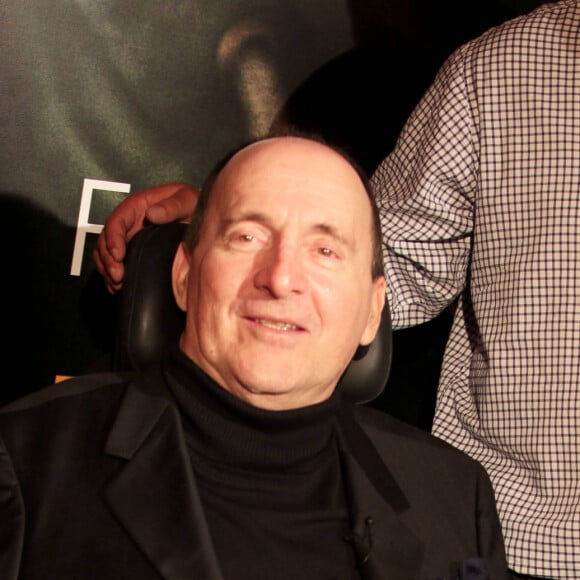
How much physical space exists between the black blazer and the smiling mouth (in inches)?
7.7

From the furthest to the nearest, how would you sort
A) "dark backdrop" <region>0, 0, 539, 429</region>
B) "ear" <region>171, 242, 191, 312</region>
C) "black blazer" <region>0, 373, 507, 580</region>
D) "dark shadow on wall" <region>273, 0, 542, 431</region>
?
"dark shadow on wall" <region>273, 0, 542, 431</region> < "dark backdrop" <region>0, 0, 539, 429</region> < "ear" <region>171, 242, 191, 312</region> < "black blazer" <region>0, 373, 507, 580</region>

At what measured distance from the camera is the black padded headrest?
60.6 inches

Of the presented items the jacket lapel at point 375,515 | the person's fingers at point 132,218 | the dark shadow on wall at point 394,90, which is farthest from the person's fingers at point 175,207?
the dark shadow on wall at point 394,90

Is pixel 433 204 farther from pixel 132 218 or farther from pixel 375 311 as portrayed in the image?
pixel 132 218

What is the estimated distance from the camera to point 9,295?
2303 millimetres

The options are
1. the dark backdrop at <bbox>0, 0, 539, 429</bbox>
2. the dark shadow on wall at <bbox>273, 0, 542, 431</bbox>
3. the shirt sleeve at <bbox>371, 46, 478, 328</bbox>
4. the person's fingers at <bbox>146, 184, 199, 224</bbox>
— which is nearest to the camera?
the person's fingers at <bbox>146, 184, 199, 224</bbox>

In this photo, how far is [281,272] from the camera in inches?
53.5

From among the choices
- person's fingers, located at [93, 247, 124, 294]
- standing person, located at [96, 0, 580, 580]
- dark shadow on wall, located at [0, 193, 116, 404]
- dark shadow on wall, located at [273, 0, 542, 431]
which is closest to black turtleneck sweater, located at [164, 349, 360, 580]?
person's fingers, located at [93, 247, 124, 294]

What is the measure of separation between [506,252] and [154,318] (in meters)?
0.75

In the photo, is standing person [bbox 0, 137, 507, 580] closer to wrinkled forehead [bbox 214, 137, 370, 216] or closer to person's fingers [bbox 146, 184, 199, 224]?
wrinkled forehead [bbox 214, 137, 370, 216]

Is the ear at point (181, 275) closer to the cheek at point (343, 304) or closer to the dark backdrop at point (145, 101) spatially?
→ the cheek at point (343, 304)

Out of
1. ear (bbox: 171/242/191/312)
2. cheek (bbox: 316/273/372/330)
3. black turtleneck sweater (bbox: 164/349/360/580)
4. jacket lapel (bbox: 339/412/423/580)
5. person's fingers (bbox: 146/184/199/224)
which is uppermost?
person's fingers (bbox: 146/184/199/224)

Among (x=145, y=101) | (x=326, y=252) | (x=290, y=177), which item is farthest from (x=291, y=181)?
(x=145, y=101)

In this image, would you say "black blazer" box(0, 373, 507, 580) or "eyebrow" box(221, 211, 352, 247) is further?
"eyebrow" box(221, 211, 352, 247)
